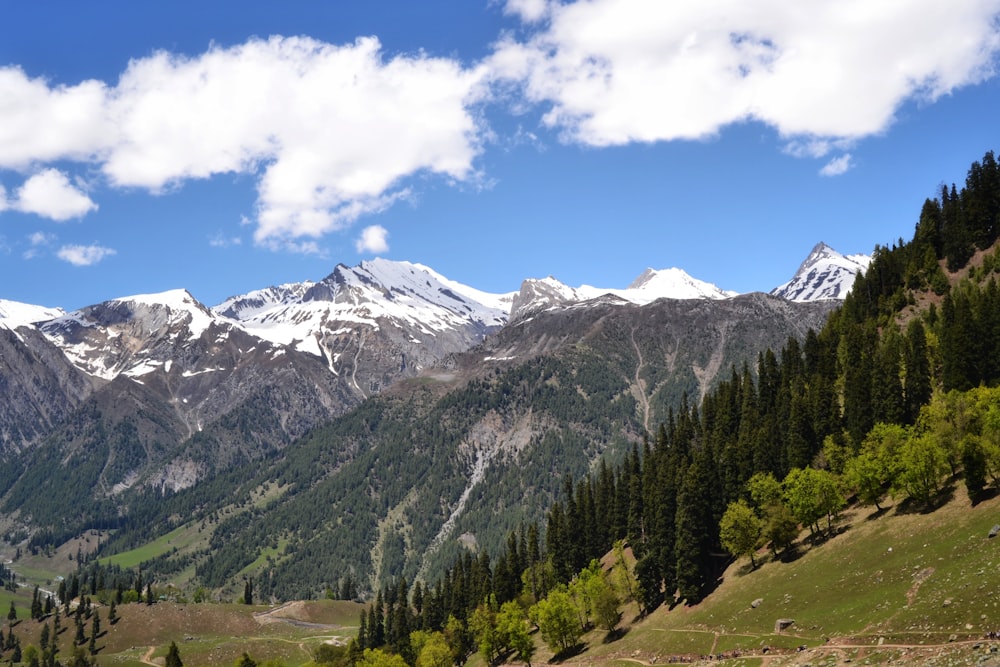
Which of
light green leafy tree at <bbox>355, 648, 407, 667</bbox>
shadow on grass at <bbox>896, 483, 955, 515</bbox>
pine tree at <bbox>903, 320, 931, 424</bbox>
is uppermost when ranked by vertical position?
pine tree at <bbox>903, 320, 931, 424</bbox>

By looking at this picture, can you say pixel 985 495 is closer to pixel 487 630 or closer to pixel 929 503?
pixel 929 503

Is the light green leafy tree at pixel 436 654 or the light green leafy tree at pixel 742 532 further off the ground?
the light green leafy tree at pixel 742 532

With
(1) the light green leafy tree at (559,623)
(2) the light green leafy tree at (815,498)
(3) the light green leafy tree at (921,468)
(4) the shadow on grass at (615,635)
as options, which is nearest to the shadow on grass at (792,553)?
(2) the light green leafy tree at (815,498)

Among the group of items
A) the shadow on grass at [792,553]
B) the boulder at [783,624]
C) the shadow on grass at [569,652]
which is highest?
the shadow on grass at [792,553]

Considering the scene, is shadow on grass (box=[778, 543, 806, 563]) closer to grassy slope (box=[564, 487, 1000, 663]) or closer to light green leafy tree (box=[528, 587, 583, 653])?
grassy slope (box=[564, 487, 1000, 663])

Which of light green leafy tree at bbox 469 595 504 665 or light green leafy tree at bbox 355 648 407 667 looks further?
light green leafy tree at bbox 355 648 407 667

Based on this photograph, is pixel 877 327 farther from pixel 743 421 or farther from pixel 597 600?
pixel 597 600

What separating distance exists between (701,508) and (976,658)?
73147 mm

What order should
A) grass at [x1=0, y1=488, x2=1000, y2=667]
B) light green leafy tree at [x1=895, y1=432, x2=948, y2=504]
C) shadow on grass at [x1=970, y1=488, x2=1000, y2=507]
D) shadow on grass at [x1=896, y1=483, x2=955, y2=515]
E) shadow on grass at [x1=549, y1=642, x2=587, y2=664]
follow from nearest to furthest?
grass at [x1=0, y1=488, x2=1000, y2=667] < shadow on grass at [x1=970, y1=488, x2=1000, y2=507] < shadow on grass at [x1=896, y1=483, x2=955, y2=515] < light green leafy tree at [x1=895, y1=432, x2=948, y2=504] < shadow on grass at [x1=549, y1=642, x2=587, y2=664]

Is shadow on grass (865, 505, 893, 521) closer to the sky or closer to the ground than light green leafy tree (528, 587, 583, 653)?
closer to the sky

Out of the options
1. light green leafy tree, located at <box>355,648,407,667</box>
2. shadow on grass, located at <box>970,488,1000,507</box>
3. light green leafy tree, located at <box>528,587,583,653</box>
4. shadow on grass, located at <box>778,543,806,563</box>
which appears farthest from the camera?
light green leafy tree, located at <box>355,648,407,667</box>

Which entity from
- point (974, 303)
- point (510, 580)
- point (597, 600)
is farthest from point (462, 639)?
point (974, 303)

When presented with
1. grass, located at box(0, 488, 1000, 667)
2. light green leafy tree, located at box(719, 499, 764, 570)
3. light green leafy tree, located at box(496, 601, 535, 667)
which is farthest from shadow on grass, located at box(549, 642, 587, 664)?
light green leafy tree, located at box(719, 499, 764, 570)

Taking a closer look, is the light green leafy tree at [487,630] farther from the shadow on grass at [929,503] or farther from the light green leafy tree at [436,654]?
the shadow on grass at [929,503]
